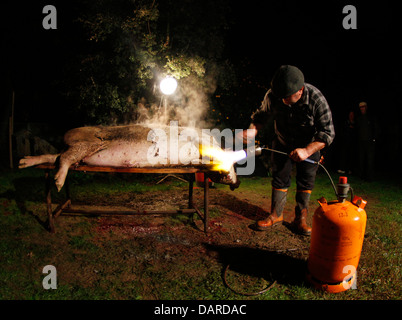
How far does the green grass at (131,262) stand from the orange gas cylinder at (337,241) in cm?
16

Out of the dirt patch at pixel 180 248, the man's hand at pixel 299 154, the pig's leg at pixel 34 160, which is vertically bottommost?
the dirt patch at pixel 180 248

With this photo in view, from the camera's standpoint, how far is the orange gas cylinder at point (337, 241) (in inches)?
109

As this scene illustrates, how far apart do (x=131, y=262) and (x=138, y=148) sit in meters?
1.74

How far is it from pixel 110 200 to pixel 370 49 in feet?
35.3

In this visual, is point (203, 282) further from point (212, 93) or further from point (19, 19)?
point (19, 19)

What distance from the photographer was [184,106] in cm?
798

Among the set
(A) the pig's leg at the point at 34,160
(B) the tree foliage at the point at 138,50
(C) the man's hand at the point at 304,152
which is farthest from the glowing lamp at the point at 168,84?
(C) the man's hand at the point at 304,152

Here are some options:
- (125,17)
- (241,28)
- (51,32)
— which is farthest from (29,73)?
(241,28)

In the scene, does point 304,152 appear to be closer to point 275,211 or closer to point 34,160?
point 275,211

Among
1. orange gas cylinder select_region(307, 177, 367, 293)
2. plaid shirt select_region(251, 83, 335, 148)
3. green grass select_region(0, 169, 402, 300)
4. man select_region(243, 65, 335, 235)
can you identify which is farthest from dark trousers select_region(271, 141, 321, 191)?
orange gas cylinder select_region(307, 177, 367, 293)

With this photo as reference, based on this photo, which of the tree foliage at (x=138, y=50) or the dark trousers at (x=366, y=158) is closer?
the tree foliage at (x=138, y=50)

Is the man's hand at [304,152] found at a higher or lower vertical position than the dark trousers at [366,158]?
higher

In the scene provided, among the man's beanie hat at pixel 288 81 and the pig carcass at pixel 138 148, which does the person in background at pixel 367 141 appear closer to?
the pig carcass at pixel 138 148

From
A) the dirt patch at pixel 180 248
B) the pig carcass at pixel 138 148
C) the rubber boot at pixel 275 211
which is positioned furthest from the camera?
the rubber boot at pixel 275 211
